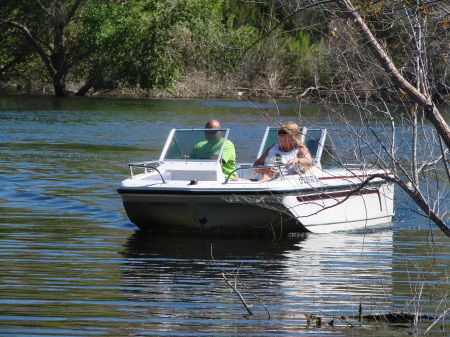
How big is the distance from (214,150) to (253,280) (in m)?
3.29

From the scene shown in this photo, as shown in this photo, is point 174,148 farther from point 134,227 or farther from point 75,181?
point 75,181

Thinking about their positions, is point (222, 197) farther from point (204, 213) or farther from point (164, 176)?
point (164, 176)

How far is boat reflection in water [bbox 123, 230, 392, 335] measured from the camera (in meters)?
6.97

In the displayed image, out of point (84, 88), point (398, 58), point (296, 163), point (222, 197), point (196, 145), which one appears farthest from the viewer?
point (84, 88)

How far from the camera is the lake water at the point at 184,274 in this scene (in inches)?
264

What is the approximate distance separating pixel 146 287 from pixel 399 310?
2.46m

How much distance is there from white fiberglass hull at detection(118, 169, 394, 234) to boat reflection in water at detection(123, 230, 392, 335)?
0.20 metres

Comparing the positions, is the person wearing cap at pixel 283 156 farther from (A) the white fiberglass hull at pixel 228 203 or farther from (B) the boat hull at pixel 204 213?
(B) the boat hull at pixel 204 213

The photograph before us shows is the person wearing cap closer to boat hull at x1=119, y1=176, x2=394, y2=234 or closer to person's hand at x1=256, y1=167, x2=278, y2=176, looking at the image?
person's hand at x1=256, y1=167, x2=278, y2=176

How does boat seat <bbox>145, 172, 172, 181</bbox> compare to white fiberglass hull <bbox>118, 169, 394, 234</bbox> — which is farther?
boat seat <bbox>145, 172, 172, 181</bbox>

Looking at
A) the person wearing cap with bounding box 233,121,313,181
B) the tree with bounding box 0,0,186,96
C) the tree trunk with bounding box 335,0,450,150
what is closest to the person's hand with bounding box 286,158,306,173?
the person wearing cap with bounding box 233,121,313,181

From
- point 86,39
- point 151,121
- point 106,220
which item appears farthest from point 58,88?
point 106,220

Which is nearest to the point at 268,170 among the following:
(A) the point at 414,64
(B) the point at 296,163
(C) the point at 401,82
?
(B) the point at 296,163

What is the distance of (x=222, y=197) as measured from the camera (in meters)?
10.7
